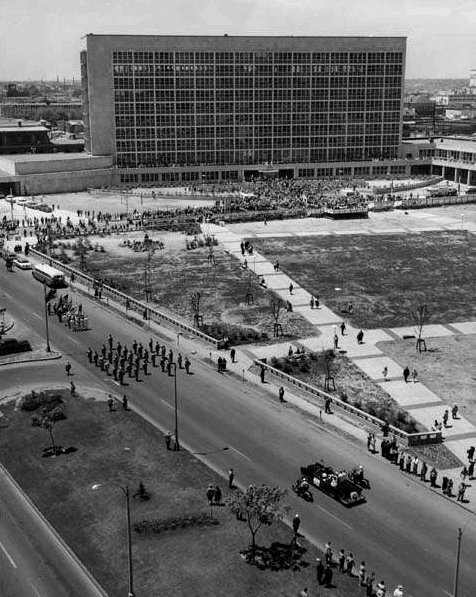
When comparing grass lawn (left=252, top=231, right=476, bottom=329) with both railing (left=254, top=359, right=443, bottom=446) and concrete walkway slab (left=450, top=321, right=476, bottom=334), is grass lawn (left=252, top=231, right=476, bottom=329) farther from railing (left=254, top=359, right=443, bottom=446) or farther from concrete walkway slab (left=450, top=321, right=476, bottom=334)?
railing (left=254, top=359, right=443, bottom=446)

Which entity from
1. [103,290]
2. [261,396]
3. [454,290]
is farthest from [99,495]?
[454,290]

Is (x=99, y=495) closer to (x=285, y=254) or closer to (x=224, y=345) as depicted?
(x=224, y=345)

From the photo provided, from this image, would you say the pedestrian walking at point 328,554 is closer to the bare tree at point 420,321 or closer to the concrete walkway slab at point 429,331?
the bare tree at point 420,321

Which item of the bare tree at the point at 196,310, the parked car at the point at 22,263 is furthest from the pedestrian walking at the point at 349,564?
the parked car at the point at 22,263

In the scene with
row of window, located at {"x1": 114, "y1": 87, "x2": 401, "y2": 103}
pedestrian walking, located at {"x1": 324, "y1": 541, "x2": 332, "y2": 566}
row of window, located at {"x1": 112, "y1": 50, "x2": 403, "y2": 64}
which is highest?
row of window, located at {"x1": 112, "y1": 50, "x2": 403, "y2": 64}

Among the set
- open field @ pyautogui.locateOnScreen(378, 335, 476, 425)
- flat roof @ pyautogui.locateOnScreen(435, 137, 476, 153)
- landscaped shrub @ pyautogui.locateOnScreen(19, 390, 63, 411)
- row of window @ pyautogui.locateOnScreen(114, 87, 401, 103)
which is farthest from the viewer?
flat roof @ pyautogui.locateOnScreen(435, 137, 476, 153)

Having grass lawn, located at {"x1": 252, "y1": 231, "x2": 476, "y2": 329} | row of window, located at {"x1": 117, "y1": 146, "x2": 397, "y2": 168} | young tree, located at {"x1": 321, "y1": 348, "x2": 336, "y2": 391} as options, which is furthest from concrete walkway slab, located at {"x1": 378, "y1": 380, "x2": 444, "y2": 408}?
row of window, located at {"x1": 117, "y1": 146, "x2": 397, "y2": 168}
